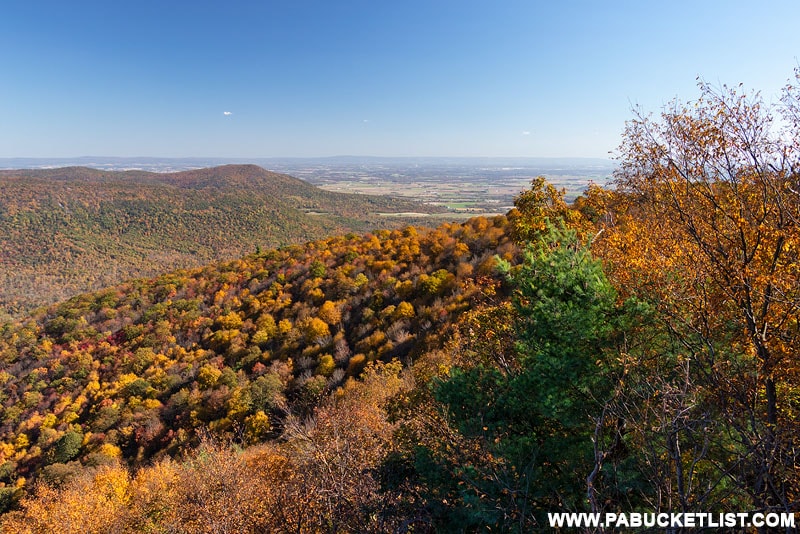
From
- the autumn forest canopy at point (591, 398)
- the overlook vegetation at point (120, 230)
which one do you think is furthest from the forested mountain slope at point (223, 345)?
the overlook vegetation at point (120, 230)

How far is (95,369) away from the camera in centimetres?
3897

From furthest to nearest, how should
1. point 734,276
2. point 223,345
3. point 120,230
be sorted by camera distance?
point 120,230 < point 223,345 < point 734,276

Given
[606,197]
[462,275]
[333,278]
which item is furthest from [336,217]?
[606,197]

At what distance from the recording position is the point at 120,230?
126 metres

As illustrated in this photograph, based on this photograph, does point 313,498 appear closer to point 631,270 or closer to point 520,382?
point 520,382

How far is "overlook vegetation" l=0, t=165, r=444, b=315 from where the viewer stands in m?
100

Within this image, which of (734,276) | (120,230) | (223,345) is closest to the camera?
(734,276)

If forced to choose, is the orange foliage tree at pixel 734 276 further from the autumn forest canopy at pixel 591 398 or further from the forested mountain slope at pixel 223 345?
the forested mountain slope at pixel 223 345

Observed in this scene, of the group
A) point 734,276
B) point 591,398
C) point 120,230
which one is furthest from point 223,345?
point 120,230

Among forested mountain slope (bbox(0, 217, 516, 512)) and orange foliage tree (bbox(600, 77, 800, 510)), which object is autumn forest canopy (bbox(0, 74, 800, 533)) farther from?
forested mountain slope (bbox(0, 217, 516, 512))

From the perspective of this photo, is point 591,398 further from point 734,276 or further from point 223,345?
point 223,345

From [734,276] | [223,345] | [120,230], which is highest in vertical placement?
[734,276]

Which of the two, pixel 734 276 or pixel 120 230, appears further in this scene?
pixel 120 230

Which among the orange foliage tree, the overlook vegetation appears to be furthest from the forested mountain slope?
the overlook vegetation
